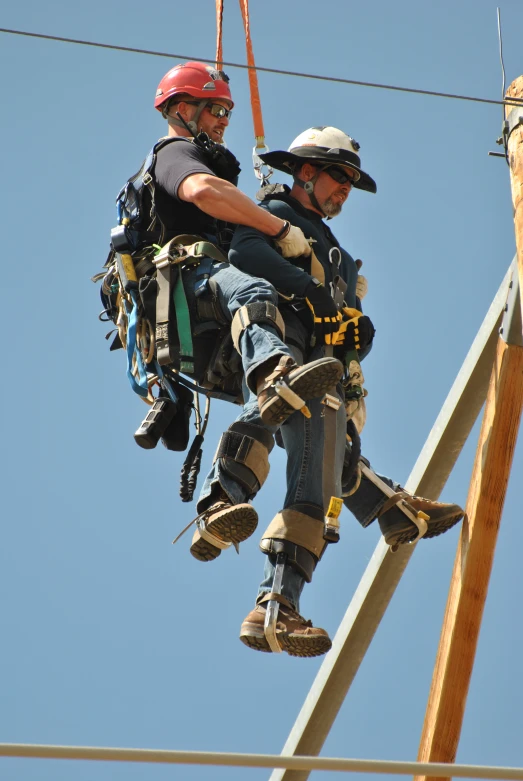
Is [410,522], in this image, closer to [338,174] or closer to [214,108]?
[338,174]

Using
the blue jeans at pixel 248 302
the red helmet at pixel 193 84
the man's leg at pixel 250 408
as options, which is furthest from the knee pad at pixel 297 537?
the red helmet at pixel 193 84

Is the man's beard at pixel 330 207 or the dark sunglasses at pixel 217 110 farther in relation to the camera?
the dark sunglasses at pixel 217 110

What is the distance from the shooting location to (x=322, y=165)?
22.6ft

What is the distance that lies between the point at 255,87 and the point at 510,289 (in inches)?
82.8

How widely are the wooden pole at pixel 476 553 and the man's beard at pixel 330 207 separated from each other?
1045mm

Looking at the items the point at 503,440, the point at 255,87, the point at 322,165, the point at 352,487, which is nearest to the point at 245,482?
the point at 352,487

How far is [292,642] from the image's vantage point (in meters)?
5.61

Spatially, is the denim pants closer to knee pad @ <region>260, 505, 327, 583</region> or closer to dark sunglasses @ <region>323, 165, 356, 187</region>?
knee pad @ <region>260, 505, 327, 583</region>

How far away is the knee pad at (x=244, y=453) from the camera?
19.5 ft

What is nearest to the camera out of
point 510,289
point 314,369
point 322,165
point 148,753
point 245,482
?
point 148,753

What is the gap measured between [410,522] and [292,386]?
1.46 meters

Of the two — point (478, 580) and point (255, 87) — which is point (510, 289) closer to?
point (478, 580)

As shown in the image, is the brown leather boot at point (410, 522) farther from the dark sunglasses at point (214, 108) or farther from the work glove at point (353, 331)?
the dark sunglasses at point (214, 108)

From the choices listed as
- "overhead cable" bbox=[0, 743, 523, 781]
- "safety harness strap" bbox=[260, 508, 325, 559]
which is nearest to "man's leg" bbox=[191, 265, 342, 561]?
"safety harness strap" bbox=[260, 508, 325, 559]
